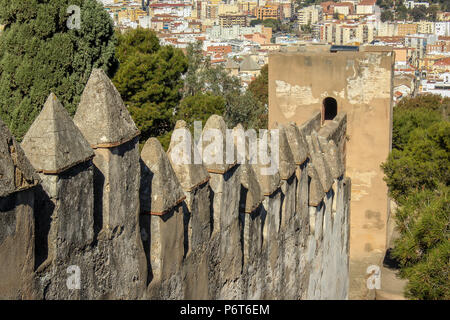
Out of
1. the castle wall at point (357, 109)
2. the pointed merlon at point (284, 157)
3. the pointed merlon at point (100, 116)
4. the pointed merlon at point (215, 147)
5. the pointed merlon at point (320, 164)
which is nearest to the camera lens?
the pointed merlon at point (100, 116)

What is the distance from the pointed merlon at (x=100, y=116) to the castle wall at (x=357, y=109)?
8.20m

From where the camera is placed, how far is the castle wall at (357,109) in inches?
465

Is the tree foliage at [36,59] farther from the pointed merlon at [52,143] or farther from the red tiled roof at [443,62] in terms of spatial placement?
the red tiled roof at [443,62]

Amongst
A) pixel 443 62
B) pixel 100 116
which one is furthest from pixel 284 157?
pixel 443 62

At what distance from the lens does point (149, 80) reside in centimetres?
1667

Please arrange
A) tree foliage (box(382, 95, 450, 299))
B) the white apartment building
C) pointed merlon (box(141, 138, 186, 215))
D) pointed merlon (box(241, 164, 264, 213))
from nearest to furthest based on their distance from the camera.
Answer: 1. pointed merlon (box(141, 138, 186, 215))
2. pointed merlon (box(241, 164, 264, 213))
3. tree foliage (box(382, 95, 450, 299))
4. the white apartment building

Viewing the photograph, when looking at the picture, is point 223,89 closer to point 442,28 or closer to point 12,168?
point 12,168

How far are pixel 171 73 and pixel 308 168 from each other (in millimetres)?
10038

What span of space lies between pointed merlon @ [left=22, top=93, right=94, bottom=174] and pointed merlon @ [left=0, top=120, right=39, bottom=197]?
0.18 metres

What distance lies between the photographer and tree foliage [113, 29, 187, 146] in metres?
16.1

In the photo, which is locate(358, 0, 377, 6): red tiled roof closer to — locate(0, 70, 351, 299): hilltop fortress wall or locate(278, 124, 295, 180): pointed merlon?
locate(0, 70, 351, 299): hilltop fortress wall

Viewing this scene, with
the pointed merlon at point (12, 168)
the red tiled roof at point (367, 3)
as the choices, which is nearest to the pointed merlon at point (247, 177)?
the pointed merlon at point (12, 168)

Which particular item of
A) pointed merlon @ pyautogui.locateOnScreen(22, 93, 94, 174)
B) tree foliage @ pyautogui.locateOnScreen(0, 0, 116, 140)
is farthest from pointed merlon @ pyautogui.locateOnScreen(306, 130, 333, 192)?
tree foliage @ pyautogui.locateOnScreen(0, 0, 116, 140)

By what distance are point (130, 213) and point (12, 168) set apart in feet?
3.82
